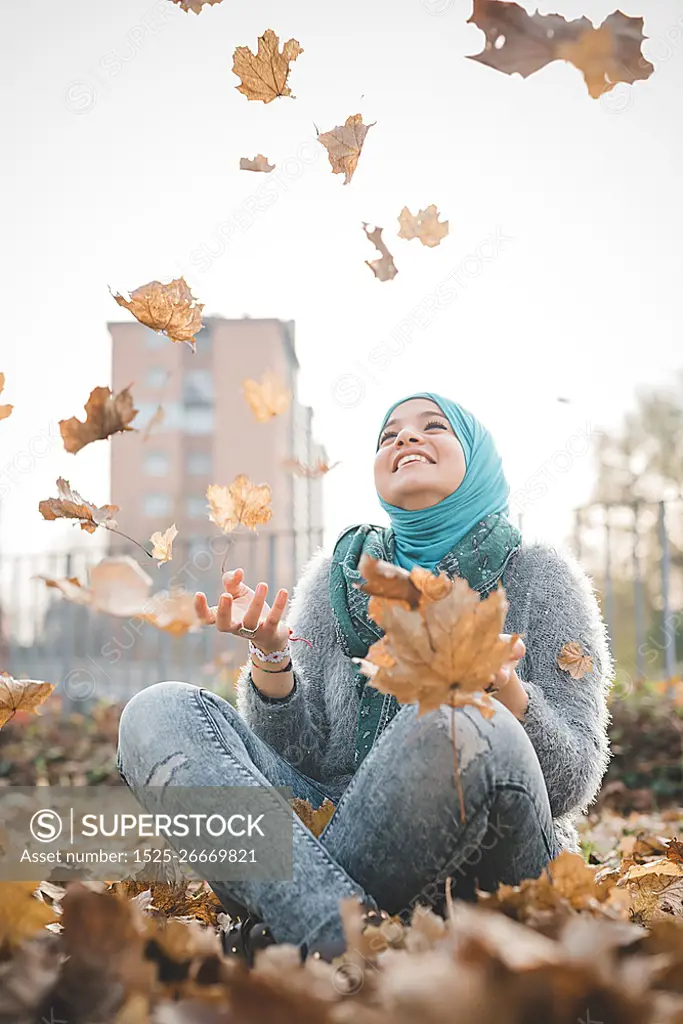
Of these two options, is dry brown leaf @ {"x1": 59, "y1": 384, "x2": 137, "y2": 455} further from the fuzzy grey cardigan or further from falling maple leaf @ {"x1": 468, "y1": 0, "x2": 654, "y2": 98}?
falling maple leaf @ {"x1": 468, "y1": 0, "x2": 654, "y2": 98}

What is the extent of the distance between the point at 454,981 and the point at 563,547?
42.8 inches

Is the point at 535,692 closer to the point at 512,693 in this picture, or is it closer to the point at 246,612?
the point at 512,693

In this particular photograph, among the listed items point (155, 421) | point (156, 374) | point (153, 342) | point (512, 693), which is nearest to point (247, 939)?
point (512, 693)

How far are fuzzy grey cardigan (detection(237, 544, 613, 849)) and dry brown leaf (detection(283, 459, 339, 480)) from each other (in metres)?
0.24

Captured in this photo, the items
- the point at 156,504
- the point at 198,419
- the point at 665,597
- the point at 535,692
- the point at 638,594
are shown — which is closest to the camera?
the point at 535,692

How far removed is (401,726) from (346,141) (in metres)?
0.91

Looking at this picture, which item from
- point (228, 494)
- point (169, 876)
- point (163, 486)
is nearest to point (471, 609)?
point (228, 494)

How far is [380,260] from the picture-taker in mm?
1492

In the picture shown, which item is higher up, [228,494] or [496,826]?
[228,494]

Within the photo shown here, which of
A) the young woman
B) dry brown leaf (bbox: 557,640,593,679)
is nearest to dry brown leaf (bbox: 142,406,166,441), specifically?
the young woman

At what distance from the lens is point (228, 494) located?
4.66 feet

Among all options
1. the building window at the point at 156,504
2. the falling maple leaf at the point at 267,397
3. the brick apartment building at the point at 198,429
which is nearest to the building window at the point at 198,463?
the brick apartment building at the point at 198,429

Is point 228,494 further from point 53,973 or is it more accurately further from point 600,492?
point 600,492

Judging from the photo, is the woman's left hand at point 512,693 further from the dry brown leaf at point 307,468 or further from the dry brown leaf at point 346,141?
the dry brown leaf at point 346,141
